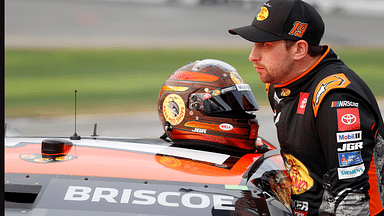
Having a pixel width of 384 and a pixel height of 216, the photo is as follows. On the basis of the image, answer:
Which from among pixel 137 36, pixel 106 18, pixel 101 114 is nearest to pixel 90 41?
pixel 137 36

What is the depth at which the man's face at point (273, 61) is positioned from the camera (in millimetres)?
1938

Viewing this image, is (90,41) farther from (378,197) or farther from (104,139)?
(378,197)

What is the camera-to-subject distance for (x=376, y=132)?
179 centimetres

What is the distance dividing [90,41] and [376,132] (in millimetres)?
19590

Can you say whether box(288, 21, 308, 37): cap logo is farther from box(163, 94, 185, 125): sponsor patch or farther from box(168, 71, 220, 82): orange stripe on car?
box(163, 94, 185, 125): sponsor patch

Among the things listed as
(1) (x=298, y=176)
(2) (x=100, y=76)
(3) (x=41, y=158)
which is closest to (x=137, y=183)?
(3) (x=41, y=158)

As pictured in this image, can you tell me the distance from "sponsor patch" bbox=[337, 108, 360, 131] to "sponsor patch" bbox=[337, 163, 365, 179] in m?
0.15

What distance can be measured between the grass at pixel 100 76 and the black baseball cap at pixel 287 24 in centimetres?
Answer: 937

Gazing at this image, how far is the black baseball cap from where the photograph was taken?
188 centimetres

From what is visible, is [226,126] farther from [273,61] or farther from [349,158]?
[349,158]

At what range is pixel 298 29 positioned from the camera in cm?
188

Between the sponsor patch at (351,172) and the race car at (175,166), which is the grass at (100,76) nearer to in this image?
the race car at (175,166)

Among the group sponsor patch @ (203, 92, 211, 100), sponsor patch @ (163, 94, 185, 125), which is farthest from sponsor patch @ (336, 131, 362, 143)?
sponsor patch @ (163, 94, 185, 125)

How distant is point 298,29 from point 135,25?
22784 millimetres
